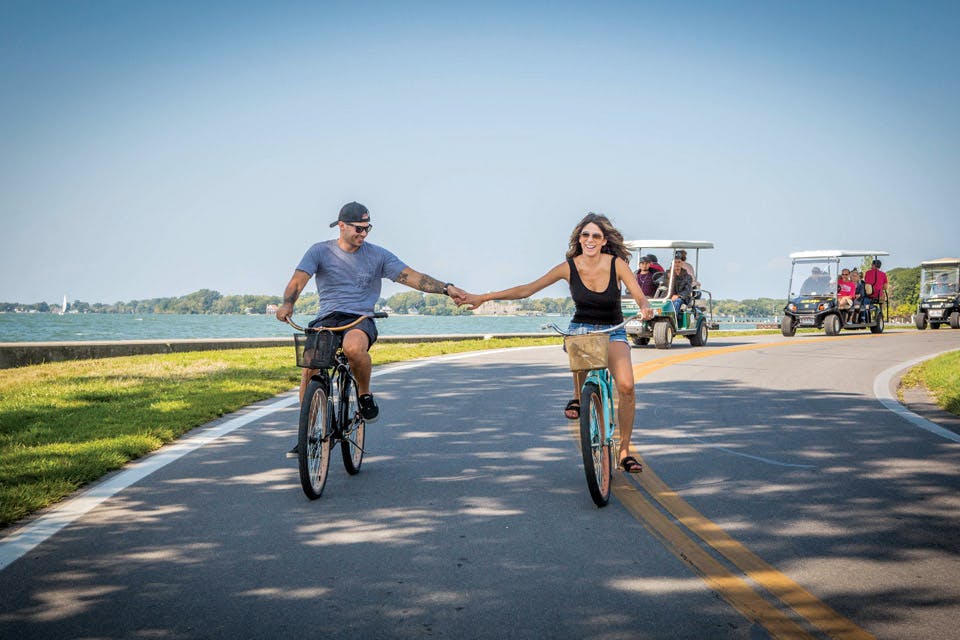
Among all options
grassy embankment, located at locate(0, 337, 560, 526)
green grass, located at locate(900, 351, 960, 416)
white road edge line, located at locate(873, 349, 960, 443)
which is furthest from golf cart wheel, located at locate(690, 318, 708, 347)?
grassy embankment, located at locate(0, 337, 560, 526)

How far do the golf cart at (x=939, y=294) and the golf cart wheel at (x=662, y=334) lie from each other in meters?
18.1

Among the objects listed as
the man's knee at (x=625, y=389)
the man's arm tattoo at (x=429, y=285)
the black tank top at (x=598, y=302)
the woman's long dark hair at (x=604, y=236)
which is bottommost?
the man's knee at (x=625, y=389)

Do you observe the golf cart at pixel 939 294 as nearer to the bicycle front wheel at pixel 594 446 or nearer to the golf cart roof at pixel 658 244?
the golf cart roof at pixel 658 244

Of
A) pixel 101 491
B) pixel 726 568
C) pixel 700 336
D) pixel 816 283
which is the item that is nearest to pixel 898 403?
pixel 726 568

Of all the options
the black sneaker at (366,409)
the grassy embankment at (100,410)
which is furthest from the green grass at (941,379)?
the grassy embankment at (100,410)

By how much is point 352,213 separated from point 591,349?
2.07 meters

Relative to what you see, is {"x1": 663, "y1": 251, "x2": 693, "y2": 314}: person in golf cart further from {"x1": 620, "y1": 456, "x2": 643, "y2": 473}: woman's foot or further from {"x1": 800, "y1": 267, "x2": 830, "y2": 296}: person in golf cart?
{"x1": 620, "y1": 456, "x2": 643, "y2": 473}: woman's foot

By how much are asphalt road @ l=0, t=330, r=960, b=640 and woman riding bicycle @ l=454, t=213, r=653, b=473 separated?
79 cm

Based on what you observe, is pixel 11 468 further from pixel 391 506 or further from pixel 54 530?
pixel 391 506

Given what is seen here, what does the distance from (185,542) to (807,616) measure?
3189 mm

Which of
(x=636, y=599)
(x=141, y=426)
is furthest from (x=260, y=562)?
(x=141, y=426)

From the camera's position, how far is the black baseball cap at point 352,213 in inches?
256

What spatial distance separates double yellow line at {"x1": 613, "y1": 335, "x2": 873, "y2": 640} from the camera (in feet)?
11.8

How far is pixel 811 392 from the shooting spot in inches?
480
